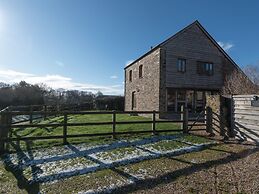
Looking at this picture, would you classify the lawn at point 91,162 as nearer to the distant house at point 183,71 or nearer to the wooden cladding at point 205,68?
the distant house at point 183,71

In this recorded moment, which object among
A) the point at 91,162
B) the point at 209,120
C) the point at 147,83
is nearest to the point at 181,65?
the point at 147,83

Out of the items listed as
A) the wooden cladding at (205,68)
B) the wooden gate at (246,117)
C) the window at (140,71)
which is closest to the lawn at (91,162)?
the wooden gate at (246,117)

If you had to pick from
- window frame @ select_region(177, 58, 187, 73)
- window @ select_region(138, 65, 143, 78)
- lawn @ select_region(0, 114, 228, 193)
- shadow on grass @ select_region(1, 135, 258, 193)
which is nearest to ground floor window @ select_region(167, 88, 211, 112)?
window frame @ select_region(177, 58, 187, 73)

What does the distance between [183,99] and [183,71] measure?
2468 millimetres

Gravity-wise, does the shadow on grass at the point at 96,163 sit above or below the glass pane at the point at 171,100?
below

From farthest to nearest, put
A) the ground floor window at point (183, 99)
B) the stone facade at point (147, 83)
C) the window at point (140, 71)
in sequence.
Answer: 1. the window at point (140, 71)
2. the ground floor window at point (183, 99)
3. the stone facade at point (147, 83)

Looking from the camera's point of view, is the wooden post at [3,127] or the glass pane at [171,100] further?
the glass pane at [171,100]

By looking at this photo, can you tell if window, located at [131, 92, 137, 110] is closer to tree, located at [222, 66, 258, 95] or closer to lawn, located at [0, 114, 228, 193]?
tree, located at [222, 66, 258, 95]

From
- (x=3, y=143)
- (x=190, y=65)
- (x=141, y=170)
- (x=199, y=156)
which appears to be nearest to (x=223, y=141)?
(x=199, y=156)

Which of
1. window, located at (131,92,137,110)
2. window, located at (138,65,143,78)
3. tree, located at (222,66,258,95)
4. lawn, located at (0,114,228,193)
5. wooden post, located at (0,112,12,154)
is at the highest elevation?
window, located at (138,65,143,78)

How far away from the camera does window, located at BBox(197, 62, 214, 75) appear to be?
65.1 feet

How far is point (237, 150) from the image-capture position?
7625 millimetres

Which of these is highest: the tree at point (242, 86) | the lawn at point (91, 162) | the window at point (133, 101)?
the tree at point (242, 86)

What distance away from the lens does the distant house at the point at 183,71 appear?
18.1 meters
